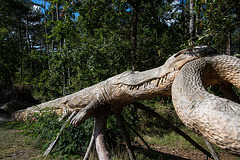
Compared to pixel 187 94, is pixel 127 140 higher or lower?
lower

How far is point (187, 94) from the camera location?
143cm

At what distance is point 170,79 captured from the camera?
6.95ft

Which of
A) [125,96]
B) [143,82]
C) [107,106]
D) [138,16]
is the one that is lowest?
[107,106]

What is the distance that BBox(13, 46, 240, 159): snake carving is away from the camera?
1094 millimetres

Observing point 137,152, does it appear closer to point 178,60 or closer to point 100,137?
point 100,137

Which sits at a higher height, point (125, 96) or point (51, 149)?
point (125, 96)

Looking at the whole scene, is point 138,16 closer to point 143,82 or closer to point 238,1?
point 238,1

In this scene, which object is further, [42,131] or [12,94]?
[12,94]

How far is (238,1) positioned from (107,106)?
146 inches

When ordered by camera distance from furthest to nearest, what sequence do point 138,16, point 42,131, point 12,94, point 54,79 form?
1. point 12,94
2. point 138,16
3. point 54,79
4. point 42,131

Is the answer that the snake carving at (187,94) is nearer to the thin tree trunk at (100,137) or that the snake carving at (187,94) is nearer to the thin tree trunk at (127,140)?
the thin tree trunk at (100,137)

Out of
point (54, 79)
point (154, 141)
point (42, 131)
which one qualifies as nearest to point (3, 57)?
point (54, 79)

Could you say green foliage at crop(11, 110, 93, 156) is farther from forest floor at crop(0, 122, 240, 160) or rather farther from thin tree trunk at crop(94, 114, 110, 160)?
thin tree trunk at crop(94, 114, 110, 160)

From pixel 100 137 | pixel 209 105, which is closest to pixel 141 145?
pixel 100 137
